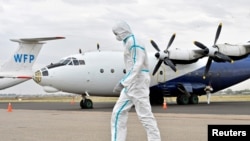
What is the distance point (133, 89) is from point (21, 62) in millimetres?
38653

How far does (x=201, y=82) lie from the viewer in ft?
95.1

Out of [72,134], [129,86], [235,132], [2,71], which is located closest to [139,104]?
[129,86]

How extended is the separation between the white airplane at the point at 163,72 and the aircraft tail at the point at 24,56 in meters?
18.5

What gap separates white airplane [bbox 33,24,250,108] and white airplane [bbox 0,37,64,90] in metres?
17.8

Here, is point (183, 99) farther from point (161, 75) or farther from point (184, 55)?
point (184, 55)

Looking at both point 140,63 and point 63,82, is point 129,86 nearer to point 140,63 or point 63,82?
point 140,63

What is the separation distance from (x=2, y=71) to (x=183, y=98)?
22.1 meters

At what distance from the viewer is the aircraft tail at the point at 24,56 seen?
4253cm

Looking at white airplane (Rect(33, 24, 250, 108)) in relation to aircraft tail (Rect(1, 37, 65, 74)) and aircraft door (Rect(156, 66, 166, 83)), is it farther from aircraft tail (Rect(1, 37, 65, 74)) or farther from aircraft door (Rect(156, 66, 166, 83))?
aircraft tail (Rect(1, 37, 65, 74))

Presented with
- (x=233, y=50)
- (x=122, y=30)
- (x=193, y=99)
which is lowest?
(x=193, y=99)

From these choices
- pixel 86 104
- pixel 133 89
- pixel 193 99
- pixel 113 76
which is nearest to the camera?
pixel 133 89

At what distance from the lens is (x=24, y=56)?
43.3m

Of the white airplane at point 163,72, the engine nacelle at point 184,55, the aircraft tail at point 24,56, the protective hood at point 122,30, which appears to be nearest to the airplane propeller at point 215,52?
the white airplane at point 163,72

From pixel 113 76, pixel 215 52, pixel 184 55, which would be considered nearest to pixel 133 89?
pixel 215 52
